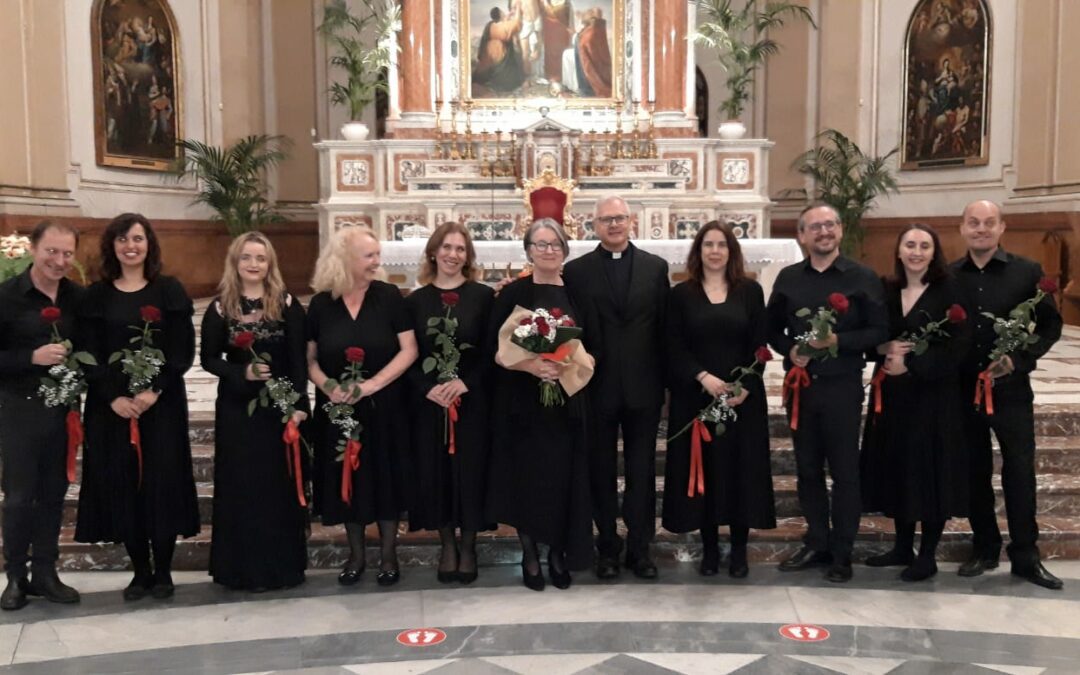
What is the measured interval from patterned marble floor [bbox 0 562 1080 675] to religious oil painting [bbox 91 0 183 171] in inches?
352

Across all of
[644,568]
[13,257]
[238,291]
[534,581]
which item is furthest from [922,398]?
[13,257]

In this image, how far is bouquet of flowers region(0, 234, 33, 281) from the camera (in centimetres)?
620

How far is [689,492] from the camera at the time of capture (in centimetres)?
472

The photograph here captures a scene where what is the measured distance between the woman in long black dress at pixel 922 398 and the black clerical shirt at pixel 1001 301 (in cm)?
12

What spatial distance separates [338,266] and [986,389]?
3.03 metres

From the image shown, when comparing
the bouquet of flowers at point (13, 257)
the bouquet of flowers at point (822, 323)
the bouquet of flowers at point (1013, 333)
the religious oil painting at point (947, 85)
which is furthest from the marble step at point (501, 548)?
the religious oil painting at point (947, 85)

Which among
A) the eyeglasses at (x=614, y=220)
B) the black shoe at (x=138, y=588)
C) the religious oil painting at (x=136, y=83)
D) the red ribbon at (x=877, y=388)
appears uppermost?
the religious oil painting at (x=136, y=83)

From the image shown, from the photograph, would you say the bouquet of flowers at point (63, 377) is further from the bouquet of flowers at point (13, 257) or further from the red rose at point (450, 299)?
the bouquet of flowers at point (13, 257)

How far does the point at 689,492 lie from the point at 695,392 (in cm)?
47

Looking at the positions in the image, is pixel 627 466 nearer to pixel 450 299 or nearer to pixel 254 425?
pixel 450 299

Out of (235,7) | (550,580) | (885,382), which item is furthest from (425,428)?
(235,7)

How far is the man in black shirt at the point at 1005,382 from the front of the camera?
15.3 feet

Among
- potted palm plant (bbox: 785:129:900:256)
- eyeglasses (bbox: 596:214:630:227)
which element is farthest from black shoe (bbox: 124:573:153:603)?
potted palm plant (bbox: 785:129:900:256)

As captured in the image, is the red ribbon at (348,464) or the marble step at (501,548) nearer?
the red ribbon at (348,464)
